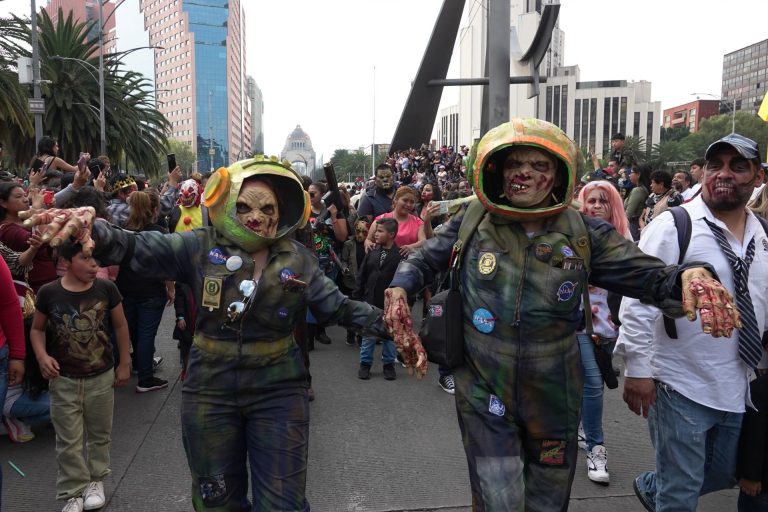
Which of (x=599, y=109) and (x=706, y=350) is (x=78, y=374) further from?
(x=599, y=109)

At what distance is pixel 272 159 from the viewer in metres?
2.94

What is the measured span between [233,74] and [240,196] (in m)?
161

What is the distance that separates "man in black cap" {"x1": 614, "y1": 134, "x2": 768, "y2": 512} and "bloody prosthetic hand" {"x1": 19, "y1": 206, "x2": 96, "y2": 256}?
2287mm

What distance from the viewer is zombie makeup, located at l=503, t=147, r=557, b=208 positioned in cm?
262

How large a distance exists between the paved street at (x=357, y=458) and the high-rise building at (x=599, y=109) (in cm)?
10721

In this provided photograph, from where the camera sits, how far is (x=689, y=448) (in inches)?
111

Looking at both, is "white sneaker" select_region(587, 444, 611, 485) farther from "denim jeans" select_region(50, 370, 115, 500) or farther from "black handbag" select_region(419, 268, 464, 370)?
"denim jeans" select_region(50, 370, 115, 500)

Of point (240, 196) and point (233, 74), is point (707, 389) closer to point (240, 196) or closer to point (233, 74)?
point (240, 196)

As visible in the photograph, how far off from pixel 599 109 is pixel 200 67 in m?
87.8

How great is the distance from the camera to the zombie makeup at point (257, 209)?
2754mm

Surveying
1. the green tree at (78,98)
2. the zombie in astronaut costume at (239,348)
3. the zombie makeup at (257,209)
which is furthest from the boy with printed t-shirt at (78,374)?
the green tree at (78,98)

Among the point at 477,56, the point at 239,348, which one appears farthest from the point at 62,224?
the point at 477,56

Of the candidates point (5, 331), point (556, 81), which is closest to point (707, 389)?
point (5, 331)

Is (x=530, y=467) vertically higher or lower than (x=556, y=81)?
lower
